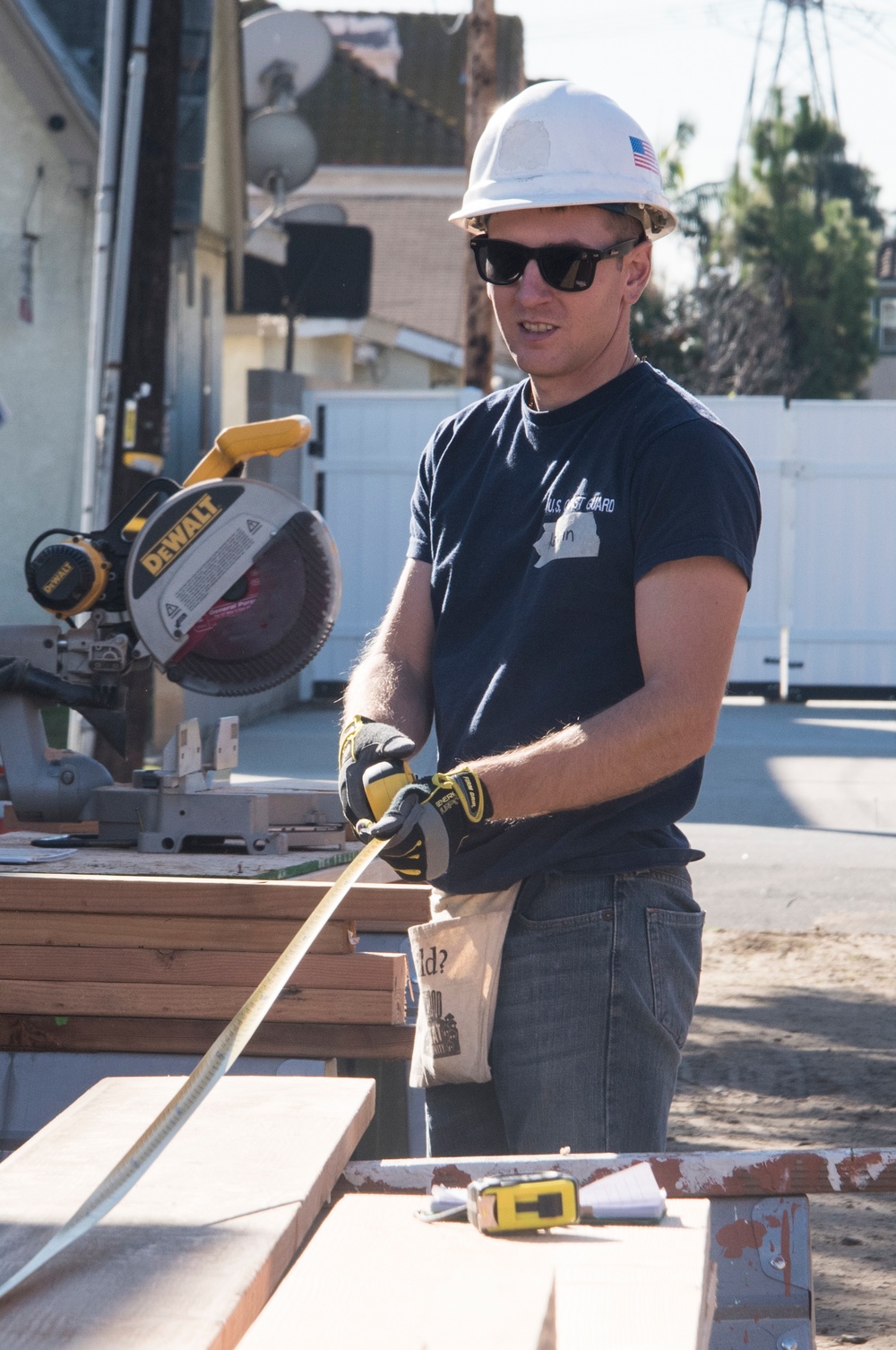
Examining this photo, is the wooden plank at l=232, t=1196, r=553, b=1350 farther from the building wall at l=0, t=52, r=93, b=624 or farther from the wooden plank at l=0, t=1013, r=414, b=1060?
Answer: the building wall at l=0, t=52, r=93, b=624

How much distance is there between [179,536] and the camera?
386cm

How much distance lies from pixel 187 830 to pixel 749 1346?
1898mm

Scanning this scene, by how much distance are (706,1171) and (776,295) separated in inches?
1489

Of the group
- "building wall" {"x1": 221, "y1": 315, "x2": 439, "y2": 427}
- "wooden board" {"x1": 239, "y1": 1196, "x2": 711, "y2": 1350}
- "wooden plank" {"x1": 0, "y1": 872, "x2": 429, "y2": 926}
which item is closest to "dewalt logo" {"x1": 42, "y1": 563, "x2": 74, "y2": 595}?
"wooden plank" {"x1": 0, "y1": 872, "x2": 429, "y2": 926}

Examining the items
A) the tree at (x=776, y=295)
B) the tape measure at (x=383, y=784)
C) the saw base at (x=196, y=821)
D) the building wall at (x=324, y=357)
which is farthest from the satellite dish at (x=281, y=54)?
the tree at (x=776, y=295)

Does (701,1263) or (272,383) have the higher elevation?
(272,383)

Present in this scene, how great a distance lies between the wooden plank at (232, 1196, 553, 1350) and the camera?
1432 mm

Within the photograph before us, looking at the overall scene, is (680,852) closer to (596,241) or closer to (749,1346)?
(749,1346)

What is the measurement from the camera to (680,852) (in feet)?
8.34

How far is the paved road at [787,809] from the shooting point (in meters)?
8.23

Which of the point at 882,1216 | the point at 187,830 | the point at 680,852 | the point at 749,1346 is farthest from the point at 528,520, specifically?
the point at 882,1216

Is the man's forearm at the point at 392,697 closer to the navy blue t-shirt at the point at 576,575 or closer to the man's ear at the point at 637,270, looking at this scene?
the navy blue t-shirt at the point at 576,575

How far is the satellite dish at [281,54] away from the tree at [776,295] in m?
19.7

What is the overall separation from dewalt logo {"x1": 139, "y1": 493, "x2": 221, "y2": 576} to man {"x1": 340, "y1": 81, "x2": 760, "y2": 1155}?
128 cm
